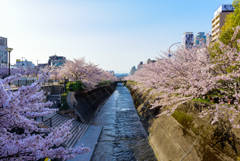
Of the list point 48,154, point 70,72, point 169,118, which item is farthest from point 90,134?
point 70,72

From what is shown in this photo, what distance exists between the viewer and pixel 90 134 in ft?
50.4

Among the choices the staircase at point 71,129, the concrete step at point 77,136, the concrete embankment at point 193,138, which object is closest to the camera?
the concrete embankment at point 193,138

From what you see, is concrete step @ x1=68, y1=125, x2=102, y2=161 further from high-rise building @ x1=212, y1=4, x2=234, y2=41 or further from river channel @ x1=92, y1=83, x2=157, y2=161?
high-rise building @ x1=212, y1=4, x2=234, y2=41

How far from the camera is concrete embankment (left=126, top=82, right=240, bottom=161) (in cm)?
675

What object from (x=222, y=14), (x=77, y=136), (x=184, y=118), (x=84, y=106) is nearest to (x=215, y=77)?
(x=184, y=118)

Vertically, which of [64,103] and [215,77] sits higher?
[215,77]

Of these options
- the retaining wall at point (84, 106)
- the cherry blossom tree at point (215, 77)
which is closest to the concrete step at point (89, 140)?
the retaining wall at point (84, 106)

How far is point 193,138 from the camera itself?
8.70 m

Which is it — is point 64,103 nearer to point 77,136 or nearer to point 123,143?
point 77,136

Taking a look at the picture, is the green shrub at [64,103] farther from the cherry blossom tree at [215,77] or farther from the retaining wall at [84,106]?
the cherry blossom tree at [215,77]

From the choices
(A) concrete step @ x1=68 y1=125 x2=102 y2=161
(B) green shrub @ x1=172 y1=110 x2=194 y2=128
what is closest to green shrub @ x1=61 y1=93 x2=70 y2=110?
(A) concrete step @ x1=68 y1=125 x2=102 y2=161

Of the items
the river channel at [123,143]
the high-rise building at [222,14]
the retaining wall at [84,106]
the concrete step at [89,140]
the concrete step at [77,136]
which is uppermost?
the high-rise building at [222,14]

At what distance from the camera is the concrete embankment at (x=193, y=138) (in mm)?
6746

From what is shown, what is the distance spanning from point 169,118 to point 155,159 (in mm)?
3635
